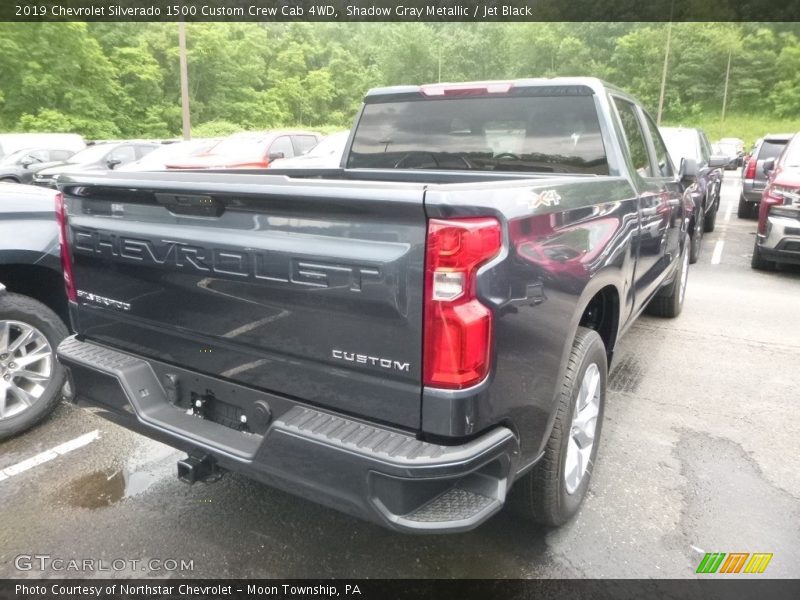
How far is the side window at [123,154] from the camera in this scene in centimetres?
1581

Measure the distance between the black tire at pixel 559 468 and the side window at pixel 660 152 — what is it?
233cm

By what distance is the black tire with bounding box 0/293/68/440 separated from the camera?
137 inches

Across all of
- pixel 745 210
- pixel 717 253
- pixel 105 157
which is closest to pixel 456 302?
pixel 717 253

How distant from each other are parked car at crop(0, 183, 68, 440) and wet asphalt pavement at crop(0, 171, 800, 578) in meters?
0.20

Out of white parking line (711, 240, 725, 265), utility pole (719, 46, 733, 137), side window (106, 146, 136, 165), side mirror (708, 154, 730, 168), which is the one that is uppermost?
utility pole (719, 46, 733, 137)

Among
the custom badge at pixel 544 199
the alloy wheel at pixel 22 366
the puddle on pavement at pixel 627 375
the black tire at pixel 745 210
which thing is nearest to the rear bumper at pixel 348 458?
the custom badge at pixel 544 199

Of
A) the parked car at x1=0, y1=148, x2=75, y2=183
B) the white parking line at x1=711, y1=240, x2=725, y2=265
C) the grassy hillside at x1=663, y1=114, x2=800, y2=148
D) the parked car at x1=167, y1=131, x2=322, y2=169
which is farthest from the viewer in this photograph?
the grassy hillside at x1=663, y1=114, x2=800, y2=148

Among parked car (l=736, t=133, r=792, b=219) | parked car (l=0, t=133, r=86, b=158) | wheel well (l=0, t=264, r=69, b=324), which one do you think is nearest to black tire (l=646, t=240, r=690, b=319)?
wheel well (l=0, t=264, r=69, b=324)

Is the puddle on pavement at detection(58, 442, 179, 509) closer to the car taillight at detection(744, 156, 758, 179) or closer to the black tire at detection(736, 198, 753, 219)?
the car taillight at detection(744, 156, 758, 179)

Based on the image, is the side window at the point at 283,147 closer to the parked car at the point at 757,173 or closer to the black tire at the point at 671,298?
the black tire at the point at 671,298

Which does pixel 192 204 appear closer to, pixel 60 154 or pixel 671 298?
pixel 671 298

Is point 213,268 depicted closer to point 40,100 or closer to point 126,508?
point 126,508

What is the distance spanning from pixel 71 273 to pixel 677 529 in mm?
2963

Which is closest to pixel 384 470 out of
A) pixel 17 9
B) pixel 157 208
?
pixel 157 208
